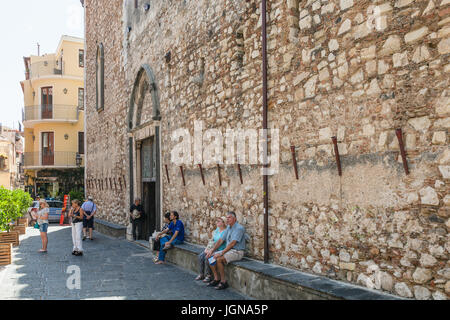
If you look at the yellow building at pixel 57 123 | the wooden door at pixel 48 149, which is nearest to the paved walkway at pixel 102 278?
the yellow building at pixel 57 123

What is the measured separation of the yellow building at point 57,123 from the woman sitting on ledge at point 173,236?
69.1ft

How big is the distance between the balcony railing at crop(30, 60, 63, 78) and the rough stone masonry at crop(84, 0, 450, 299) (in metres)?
22.8

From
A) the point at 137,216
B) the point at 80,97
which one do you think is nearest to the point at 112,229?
the point at 137,216

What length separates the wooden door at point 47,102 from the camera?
94.3 ft

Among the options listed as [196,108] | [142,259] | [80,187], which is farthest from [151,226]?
[80,187]

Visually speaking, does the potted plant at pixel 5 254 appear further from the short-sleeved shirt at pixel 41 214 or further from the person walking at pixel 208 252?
the person walking at pixel 208 252

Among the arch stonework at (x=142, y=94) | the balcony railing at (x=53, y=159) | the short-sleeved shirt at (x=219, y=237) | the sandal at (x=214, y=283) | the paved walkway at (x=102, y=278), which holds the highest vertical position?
the arch stonework at (x=142, y=94)

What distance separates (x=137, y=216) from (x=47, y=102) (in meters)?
20.4

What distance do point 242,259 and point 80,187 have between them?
2395 cm

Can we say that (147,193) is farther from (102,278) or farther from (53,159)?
(53,159)

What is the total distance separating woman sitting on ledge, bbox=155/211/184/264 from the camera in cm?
863

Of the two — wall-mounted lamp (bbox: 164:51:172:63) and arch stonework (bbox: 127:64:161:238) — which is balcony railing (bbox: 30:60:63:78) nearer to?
arch stonework (bbox: 127:64:161:238)

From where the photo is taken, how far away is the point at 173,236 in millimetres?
8625

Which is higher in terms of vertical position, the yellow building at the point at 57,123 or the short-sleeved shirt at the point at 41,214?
the yellow building at the point at 57,123
